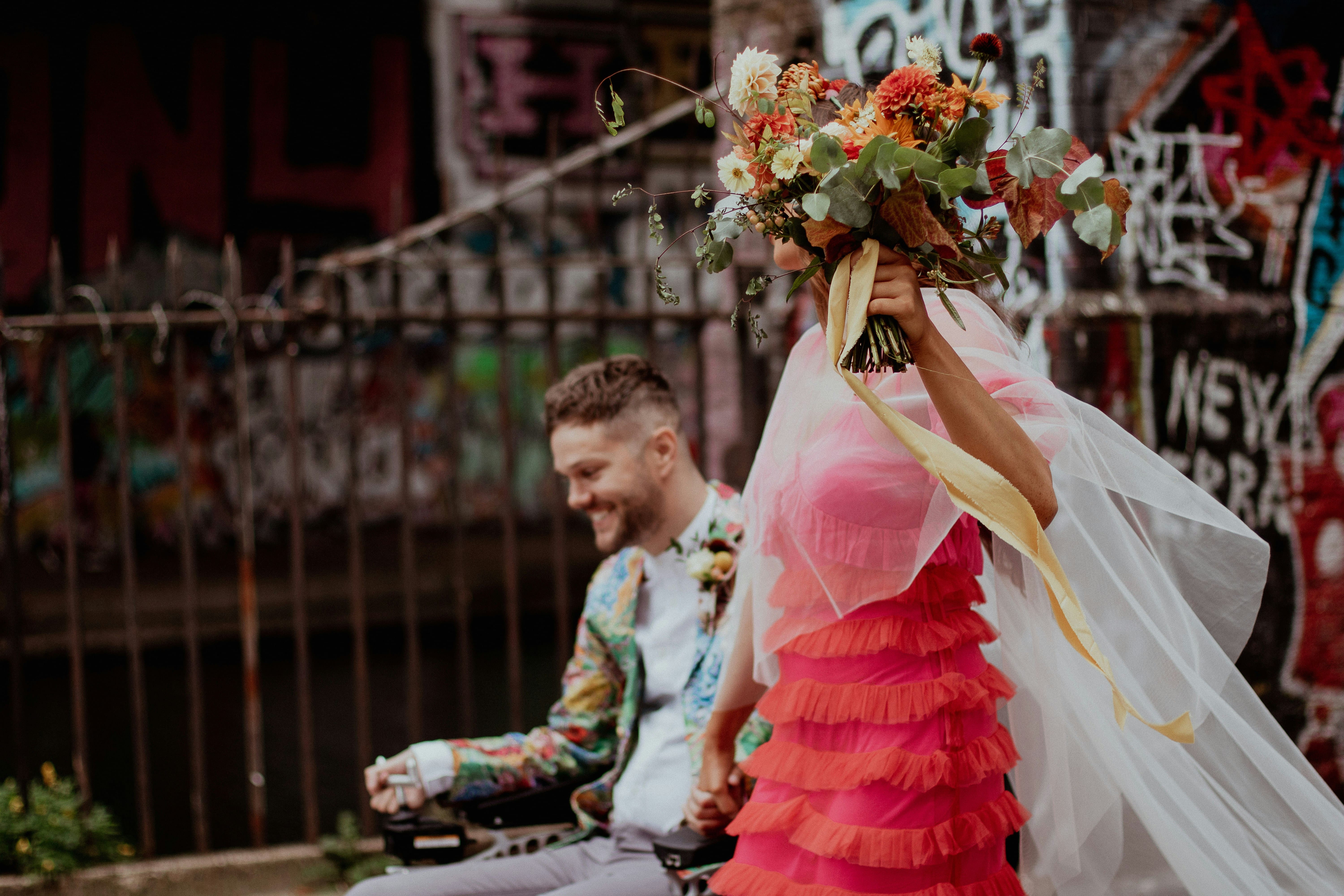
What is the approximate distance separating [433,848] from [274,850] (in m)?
1.77

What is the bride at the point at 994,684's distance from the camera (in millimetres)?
1695

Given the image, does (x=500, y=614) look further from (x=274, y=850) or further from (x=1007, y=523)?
(x=1007, y=523)

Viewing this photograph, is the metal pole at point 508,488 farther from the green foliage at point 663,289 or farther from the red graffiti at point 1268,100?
the red graffiti at point 1268,100

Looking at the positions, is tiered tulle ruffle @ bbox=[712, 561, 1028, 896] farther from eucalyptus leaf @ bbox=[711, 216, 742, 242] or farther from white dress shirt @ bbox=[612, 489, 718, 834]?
white dress shirt @ bbox=[612, 489, 718, 834]

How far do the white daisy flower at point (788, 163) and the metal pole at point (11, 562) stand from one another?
3198 millimetres

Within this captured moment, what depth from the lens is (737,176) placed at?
163cm

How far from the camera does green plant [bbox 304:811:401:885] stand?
396 cm

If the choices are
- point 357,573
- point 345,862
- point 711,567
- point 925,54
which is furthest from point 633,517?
point 345,862

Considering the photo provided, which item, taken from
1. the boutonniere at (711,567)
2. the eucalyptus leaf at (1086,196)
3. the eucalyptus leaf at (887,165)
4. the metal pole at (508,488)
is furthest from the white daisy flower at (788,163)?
the metal pole at (508,488)

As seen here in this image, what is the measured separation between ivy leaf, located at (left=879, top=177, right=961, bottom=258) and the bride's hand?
0.11ft

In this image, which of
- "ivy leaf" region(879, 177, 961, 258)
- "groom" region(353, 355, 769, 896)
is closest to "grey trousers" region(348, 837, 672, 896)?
"groom" region(353, 355, 769, 896)

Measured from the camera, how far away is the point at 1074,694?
178 cm

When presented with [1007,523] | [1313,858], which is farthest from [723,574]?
[1313,858]

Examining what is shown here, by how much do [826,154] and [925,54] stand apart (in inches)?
11.1
